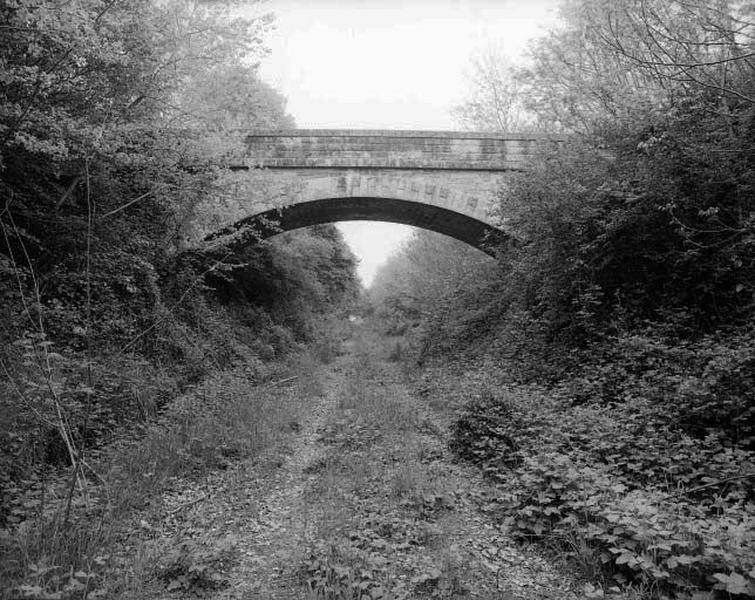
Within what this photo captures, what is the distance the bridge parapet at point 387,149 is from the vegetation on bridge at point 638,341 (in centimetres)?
159

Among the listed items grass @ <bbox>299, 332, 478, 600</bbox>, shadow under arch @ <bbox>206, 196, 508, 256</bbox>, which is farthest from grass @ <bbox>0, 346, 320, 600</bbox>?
shadow under arch @ <bbox>206, 196, 508, 256</bbox>

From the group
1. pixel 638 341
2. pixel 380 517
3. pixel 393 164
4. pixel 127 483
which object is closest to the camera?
pixel 380 517

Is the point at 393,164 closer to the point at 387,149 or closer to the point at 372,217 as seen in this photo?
the point at 387,149

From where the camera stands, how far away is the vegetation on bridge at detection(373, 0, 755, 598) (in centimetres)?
308

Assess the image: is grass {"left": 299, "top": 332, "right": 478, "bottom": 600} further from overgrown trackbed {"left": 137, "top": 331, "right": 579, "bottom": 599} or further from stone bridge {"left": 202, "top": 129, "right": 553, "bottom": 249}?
stone bridge {"left": 202, "top": 129, "right": 553, "bottom": 249}

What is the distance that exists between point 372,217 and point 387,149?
9.78 ft

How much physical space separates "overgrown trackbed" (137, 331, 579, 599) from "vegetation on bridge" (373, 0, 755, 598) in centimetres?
36

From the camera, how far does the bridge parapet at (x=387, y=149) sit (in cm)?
1134

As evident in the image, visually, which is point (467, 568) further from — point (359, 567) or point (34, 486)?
point (34, 486)

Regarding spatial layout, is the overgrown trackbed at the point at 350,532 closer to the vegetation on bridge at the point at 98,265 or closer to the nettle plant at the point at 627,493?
the nettle plant at the point at 627,493

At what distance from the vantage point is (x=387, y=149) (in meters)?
11.4

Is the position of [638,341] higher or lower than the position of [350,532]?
higher

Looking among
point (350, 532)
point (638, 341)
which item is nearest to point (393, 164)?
point (638, 341)

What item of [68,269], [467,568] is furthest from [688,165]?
[68,269]
